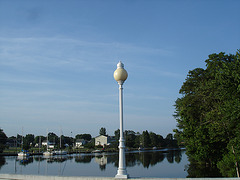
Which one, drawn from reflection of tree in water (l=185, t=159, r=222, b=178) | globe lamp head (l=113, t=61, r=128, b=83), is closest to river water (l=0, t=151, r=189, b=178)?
reflection of tree in water (l=185, t=159, r=222, b=178)

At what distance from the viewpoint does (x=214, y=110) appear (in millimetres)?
19406

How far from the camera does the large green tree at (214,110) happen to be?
16.0 m

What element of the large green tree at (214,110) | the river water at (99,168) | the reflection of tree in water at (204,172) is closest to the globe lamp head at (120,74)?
the large green tree at (214,110)

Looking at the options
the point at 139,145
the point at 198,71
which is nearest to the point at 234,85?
the point at 198,71

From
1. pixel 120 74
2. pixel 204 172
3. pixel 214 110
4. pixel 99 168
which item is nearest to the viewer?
pixel 120 74

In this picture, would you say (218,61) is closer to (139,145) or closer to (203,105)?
(203,105)

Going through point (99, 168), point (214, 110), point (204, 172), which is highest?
point (214, 110)

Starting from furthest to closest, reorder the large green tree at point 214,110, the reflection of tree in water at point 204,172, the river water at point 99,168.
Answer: the river water at point 99,168 → the reflection of tree in water at point 204,172 → the large green tree at point 214,110

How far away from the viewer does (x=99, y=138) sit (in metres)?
162

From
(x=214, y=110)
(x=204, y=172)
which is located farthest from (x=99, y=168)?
(x=214, y=110)

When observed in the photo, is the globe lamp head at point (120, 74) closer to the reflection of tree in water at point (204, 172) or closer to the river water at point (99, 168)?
the reflection of tree in water at point (204, 172)

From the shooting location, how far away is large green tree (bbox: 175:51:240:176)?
52.5 feet

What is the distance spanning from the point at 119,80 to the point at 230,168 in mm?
15125

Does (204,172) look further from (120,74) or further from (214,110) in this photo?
(120,74)
